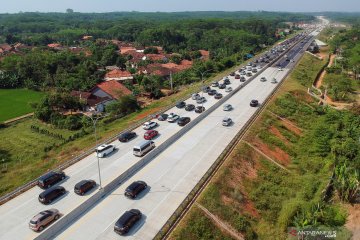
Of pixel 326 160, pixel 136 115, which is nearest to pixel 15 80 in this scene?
pixel 136 115

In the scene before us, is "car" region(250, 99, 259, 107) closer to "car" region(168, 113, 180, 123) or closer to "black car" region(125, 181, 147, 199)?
"car" region(168, 113, 180, 123)

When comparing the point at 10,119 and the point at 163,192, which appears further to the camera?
the point at 10,119

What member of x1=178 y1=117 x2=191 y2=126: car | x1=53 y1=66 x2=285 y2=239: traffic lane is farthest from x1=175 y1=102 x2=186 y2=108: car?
x1=178 y1=117 x2=191 y2=126: car

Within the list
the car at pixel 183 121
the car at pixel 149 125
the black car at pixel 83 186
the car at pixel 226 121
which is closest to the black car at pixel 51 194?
the black car at pixel 83 186

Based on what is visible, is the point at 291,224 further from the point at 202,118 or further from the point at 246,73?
the point at 246,73

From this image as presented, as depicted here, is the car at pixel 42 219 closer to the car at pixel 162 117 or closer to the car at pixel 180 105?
the car at pixel 162 117

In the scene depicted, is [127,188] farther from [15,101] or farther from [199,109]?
[15,101]

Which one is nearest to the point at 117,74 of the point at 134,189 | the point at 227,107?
the point at 227,107
